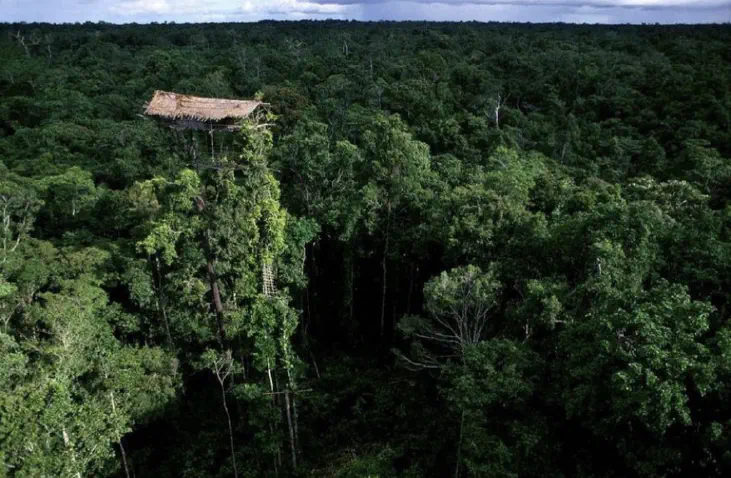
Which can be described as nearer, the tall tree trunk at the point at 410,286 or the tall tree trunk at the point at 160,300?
the tall tree trunk at the point at 160,300

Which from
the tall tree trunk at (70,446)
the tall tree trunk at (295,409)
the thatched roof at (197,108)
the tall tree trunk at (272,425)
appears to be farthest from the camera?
the tall tree trunk at (272,425)

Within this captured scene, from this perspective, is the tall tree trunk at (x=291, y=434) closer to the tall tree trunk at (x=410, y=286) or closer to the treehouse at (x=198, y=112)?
the treehouse at (x=198, y=112)

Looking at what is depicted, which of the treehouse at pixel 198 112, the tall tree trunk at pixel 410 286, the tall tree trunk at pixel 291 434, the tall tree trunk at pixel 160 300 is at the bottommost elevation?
the tall tree trunk at pixel 291 434

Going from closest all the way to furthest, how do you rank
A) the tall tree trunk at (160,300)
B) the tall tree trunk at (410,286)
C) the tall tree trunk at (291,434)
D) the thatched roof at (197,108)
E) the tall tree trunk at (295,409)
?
the thatched roof at (197,108) → the tall tree trunk at (291,434) → the tall tree trunk at (295,409) → the tall tree trunk at (160,300) → the tall tree trunk at (410,286)

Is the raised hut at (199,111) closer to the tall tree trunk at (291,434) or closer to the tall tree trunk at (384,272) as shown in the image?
the tall tree trunk at (384,272)

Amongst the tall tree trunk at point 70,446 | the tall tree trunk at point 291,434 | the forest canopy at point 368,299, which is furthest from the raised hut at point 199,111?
the tall tree trunk at point 70,446

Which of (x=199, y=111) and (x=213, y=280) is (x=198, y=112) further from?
(x=213, y=280)

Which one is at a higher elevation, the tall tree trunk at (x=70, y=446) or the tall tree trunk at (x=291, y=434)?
the tall tree trunk at (x=70, y=446)

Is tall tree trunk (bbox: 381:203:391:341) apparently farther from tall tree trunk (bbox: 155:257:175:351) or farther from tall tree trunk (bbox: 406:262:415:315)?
tall tree trunk (bbox: 155:257:175:351)
